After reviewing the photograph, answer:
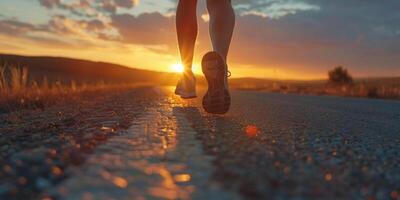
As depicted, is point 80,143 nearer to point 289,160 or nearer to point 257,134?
point 289,160

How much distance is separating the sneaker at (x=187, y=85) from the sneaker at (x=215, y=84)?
0.75 metres

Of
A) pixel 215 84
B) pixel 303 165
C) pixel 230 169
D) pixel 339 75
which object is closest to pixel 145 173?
pixel 230 169

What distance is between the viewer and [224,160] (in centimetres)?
139

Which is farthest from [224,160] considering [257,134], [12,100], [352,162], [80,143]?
[12,100]

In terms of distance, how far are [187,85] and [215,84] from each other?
2.61 feet

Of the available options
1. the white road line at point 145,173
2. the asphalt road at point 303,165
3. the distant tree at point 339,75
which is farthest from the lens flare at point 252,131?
the distant tree at point 339,75

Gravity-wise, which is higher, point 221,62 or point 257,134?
point 221,62

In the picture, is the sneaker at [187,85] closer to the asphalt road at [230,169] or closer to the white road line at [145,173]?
the asphalt road at [230,169]

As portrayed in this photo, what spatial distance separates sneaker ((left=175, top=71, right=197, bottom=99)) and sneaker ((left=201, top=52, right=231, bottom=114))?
2.45 ft

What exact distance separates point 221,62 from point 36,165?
2149mm

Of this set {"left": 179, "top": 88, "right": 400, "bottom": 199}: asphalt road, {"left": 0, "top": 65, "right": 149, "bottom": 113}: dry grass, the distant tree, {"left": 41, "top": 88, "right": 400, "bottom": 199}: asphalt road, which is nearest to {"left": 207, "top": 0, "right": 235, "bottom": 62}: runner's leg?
{"left": 179, "top": 88, "right": 400, "bottom": 199}: asphalt road

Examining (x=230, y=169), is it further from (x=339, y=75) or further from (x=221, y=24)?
(x=339, y=75)

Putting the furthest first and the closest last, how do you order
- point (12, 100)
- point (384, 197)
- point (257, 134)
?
point (12, 100) → point (257, 134) → point (384, 197)

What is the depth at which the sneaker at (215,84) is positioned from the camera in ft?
10.4
